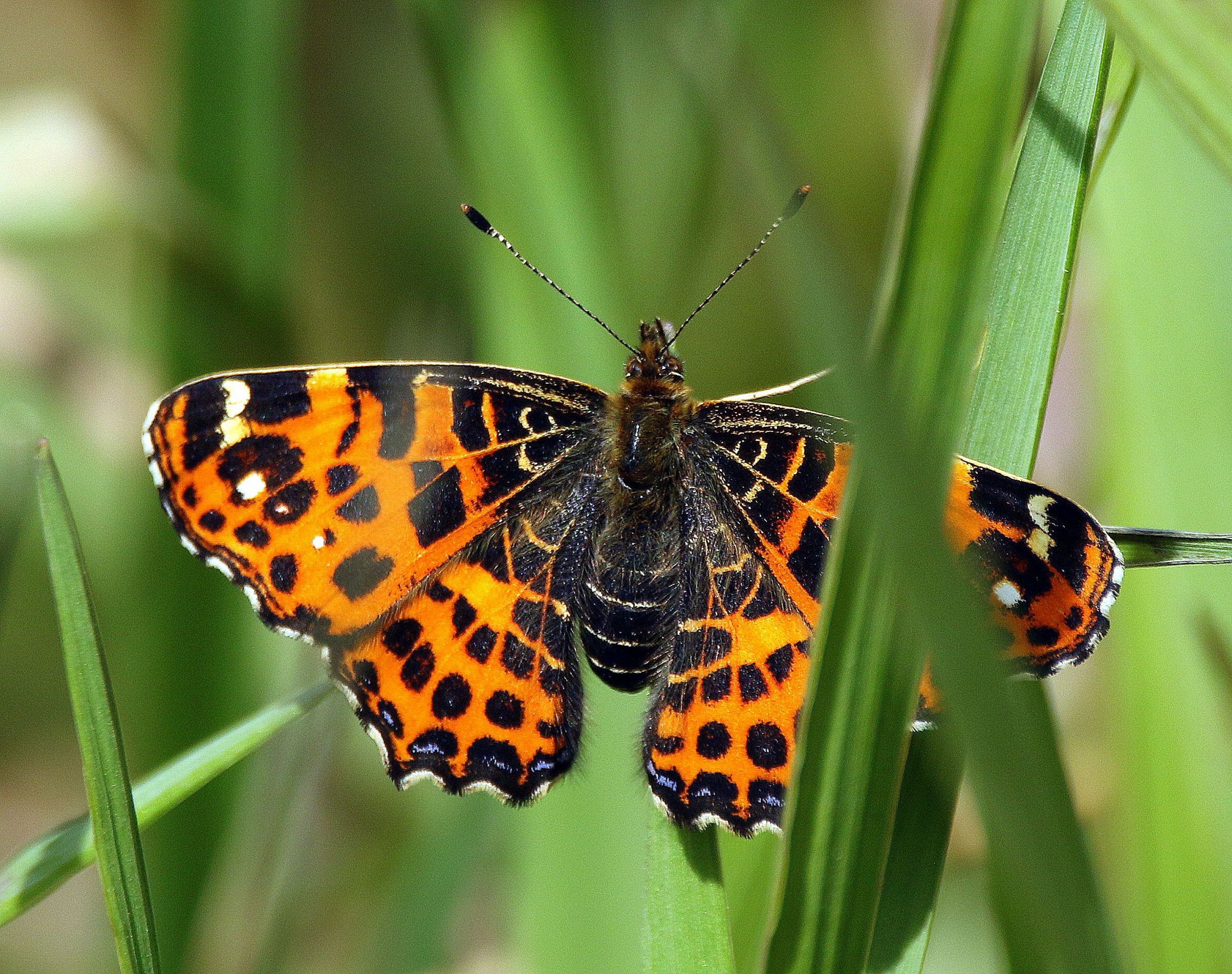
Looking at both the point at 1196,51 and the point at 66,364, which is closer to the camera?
the point at 1196,51

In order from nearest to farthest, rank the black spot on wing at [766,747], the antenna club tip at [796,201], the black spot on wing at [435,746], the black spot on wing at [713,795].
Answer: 1. the antenna club tip at [796,201]
2. the black spot on wing at [713,795]
3. the black spot on wing at [766,747]
4. the black spot on wing at [435,746]

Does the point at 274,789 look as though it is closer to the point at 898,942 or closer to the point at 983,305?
the point at 898,942

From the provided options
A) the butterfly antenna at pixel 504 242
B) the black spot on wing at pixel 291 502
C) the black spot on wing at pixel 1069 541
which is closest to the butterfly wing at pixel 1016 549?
the black spot on wing at pixel 1069 541

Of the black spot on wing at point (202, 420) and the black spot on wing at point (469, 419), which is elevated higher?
the black spot on wing at point (469, 419)

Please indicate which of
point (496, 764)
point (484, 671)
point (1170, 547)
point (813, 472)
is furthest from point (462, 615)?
point (1170, 547)

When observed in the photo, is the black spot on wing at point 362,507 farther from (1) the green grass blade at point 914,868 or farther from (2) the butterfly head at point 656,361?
(1) the green grass blade at point 914,868

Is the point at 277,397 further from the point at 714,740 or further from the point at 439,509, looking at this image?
the point at 714,740

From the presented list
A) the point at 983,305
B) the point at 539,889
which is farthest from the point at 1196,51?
the point at 539,889
